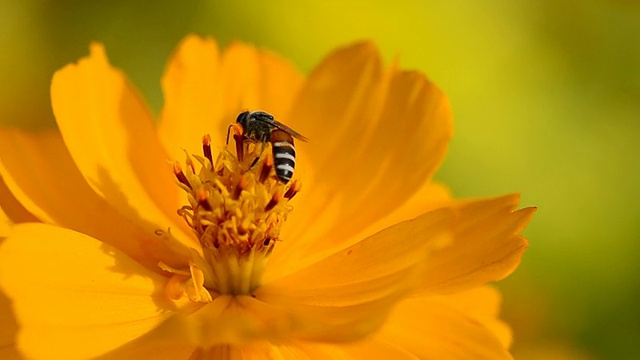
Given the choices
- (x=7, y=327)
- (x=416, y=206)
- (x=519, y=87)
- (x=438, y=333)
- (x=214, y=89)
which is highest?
(x=519, y=87)

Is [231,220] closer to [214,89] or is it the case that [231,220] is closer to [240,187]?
[240,187]

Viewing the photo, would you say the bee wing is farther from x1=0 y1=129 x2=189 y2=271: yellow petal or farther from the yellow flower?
x1=0 y1=129 x2=189 y2=271: yellow petal

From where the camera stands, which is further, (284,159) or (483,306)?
(483,306)

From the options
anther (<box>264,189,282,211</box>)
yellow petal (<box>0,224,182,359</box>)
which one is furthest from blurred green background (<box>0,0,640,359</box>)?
yellow petal (<box>0,224,182,359</box>)

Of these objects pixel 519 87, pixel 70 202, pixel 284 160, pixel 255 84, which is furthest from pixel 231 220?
pixel 519 87

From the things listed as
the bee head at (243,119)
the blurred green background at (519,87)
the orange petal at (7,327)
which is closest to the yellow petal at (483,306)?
the bee head at (243,119)

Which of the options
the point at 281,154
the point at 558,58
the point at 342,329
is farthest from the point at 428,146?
the point at 558,58

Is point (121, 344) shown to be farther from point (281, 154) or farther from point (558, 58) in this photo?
point (558, 58)
